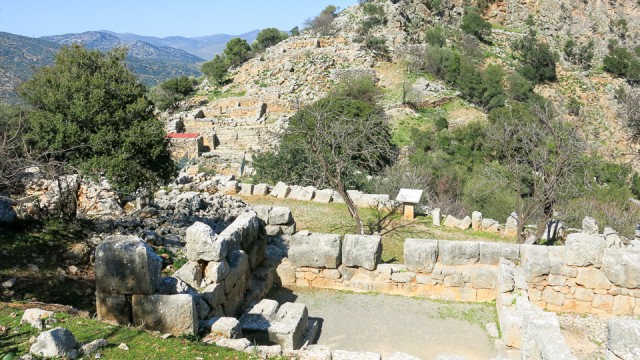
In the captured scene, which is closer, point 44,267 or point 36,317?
point 36,317

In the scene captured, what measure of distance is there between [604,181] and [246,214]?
31.2 metres

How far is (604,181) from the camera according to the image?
34156mm

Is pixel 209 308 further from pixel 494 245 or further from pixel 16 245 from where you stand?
pixel 494 245

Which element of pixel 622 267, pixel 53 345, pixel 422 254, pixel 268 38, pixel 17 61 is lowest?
pixel 422 254

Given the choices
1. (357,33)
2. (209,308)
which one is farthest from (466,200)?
(357,33)

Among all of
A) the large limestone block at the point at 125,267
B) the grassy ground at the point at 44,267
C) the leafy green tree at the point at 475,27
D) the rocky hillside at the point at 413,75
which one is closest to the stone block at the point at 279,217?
the grassy ground at the point at 44,267

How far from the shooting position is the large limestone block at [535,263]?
10016 millimetres

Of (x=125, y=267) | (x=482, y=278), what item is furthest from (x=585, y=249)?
(x=125, y=267)

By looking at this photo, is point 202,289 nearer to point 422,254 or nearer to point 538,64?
point 422,254

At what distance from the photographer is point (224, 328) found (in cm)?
729

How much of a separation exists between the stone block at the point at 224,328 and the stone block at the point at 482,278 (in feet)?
16.5

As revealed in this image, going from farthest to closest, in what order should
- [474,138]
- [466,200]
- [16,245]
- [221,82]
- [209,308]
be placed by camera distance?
1. [221,82]
2. [474,138]
3. [466,200]
4. [16,245]
5. [209,308]

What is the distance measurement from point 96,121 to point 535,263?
41.2 feet

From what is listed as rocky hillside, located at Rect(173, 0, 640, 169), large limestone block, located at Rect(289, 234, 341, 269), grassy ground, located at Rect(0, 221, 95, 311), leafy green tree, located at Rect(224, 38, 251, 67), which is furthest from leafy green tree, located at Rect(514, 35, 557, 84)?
grassy ground, located at Rect(0, 221, 95, 311)
